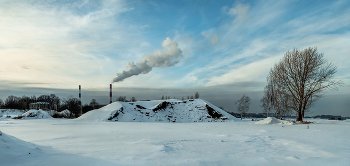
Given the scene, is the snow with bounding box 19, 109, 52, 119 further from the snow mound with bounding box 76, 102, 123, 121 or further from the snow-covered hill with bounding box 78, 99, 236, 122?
the snow-covered hill with bounding box 78, 99, 236, 122

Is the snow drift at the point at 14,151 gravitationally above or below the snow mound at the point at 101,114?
above

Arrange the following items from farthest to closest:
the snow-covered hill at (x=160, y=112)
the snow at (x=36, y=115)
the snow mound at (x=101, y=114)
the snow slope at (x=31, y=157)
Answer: the snow at (x=36, y=115), the snow-covered hill at (x=160, y=112), the snow mound at (x=101, y=114), the snow slope at (x=31, y=157)

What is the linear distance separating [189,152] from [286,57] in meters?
16.4

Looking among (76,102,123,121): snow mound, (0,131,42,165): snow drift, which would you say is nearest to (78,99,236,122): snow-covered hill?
(76,102,123,121): snow mound

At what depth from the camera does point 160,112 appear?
27234 mm

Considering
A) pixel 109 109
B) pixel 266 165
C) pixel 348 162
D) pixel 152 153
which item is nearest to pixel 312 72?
pixel 348 162

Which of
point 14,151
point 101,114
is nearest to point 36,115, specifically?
point 101,114

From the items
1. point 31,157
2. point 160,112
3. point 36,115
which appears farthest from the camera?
point 160,112

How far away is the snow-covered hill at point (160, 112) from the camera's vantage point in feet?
78.1

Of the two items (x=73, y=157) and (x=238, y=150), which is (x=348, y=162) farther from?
(x=73, y=157)

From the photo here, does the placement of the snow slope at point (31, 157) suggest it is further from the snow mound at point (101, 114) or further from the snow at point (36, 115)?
the snow at point (36, 115)

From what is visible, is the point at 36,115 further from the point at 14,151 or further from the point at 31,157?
the point at 31,157

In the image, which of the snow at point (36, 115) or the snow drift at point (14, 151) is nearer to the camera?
the snow drift at point (14, 151)

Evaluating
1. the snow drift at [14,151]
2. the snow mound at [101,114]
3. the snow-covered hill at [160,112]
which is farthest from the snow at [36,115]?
the snow drift at [14,151]
